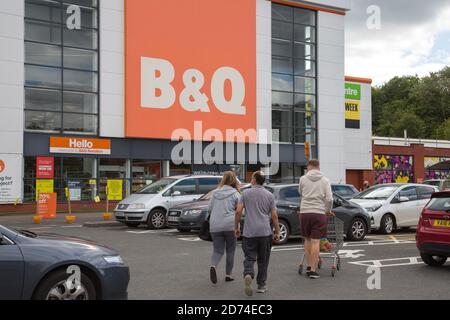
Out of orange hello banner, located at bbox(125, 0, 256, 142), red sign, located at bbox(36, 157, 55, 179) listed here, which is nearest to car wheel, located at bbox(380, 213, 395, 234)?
orange hello banner, located at bbox(125, 0, 256, 142)

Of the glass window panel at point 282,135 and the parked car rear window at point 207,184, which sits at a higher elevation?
the glass window panel at point 282,135

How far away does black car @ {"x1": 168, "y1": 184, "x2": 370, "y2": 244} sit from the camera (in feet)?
46.6

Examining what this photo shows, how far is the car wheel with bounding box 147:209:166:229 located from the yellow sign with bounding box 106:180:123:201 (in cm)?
1160

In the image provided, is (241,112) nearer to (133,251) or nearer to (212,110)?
(212,110)

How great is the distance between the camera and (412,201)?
18.0 metres

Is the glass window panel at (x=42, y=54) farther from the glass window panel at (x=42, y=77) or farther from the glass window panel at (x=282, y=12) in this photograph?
the glass window panel at (x=282, y=12)

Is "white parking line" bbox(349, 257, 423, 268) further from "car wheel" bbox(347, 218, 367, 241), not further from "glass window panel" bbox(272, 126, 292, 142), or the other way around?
"glass window panel" bbox(272, 126, 292, 142)

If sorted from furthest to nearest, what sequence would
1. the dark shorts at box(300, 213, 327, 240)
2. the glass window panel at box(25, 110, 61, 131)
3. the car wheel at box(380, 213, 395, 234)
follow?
1. the glass window panel at box(25, 110, 61, 131)
2. the car wheel at box(380, 213, 395, 234)
3. the dark shorts at box(300, 213, 327, 240)

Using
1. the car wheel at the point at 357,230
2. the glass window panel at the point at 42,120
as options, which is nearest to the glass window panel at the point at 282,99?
the glass window panel at the point at 42,120

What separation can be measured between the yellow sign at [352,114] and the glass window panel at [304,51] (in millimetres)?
4958

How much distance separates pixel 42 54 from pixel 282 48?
48.6ft

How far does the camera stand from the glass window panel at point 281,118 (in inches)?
1394

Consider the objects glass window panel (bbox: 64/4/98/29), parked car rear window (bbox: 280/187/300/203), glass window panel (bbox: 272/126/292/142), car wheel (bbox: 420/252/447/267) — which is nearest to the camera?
car wheel (bbox: 420/252/447/267)
